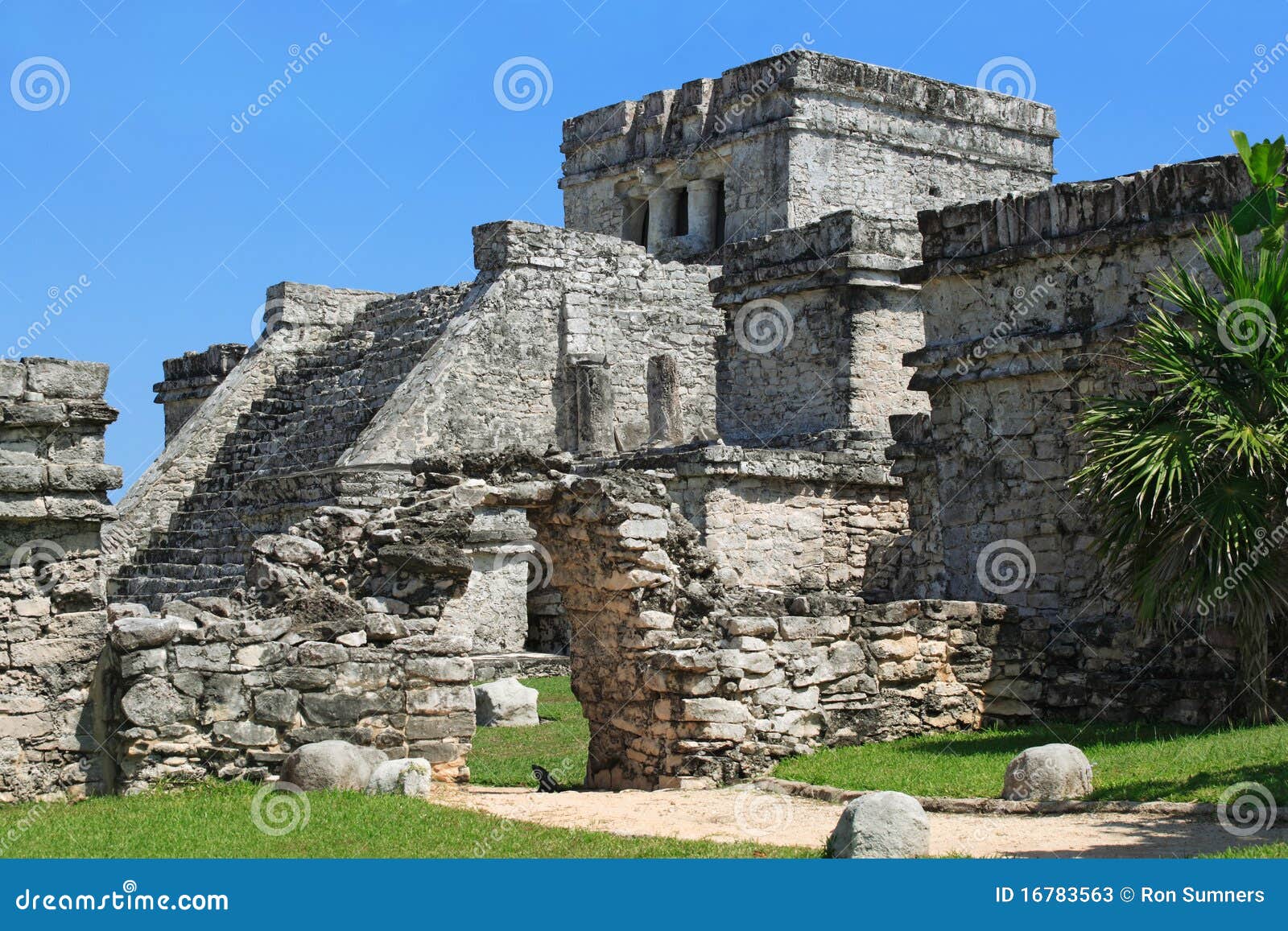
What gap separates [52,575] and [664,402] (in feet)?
39.1

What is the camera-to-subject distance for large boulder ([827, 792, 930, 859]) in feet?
22.6

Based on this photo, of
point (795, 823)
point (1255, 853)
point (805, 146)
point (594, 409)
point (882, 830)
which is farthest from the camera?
point (805, 146)

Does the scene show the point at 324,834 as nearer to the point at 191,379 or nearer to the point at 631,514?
the point at 631,514

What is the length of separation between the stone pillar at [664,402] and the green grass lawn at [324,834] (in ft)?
39.7

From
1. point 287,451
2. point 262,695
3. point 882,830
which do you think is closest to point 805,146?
point 287,451

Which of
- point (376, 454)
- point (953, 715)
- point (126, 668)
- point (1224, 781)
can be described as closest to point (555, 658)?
point (376, 454)

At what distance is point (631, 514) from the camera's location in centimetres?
1085

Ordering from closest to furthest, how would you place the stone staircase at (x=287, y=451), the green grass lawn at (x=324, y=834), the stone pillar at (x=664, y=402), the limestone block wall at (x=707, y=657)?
the green grass lawn at (x=324, y=834) < the limestone block wall at (x=707, y=657) < the stone staircase at (x=287, y=451) < the stone pillar at (x=664, y=402)

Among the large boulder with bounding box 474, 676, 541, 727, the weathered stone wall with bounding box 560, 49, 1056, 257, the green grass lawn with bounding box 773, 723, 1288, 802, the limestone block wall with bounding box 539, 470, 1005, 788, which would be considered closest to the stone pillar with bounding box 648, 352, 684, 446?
the weathered stone wall with bounding box 560, 49, 1056, 257

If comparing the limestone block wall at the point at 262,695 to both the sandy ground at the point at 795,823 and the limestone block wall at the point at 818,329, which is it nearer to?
the sandy ground at the point at 795,823

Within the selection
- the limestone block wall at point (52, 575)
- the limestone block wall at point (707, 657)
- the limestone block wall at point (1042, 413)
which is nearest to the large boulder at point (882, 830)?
the limestone block wall at point (707, 657)

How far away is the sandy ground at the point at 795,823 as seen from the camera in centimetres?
738

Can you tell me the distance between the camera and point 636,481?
11031 mm

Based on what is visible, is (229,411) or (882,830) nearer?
(882,830)
